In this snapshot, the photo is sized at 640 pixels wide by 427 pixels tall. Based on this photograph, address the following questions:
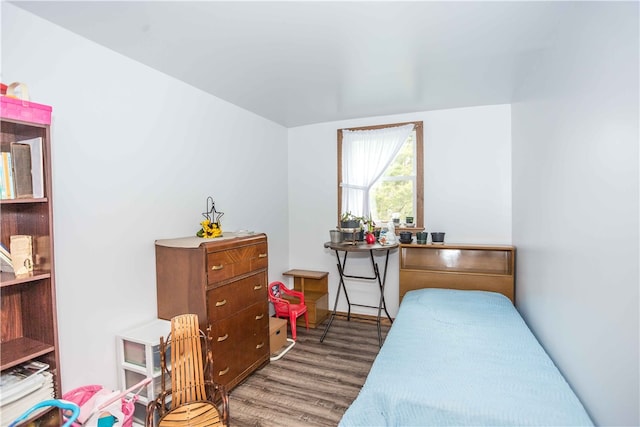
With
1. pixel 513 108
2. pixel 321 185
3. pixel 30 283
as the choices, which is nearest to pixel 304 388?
pixel 30 283

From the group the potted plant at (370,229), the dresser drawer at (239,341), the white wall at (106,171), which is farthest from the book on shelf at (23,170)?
the potted plant at (370,229)

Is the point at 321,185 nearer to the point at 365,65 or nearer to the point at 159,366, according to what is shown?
the point at 365,65

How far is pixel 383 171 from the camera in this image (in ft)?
12.8

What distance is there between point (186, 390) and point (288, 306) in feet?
6.01

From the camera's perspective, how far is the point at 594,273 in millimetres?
1473

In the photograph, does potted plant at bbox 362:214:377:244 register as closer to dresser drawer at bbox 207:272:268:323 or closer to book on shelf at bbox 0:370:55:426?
dresser drawer at bbox 207:272:268:323

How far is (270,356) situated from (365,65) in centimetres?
276

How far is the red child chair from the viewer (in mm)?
3608

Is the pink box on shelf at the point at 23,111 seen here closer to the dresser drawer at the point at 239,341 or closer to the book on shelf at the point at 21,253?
the book on shelf at the point at 21,253

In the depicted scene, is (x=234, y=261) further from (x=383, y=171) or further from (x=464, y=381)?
(x=383, y=171)

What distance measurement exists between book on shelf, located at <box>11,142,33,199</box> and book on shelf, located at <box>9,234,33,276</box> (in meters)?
0.22

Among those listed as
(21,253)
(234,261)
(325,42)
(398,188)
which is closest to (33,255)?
(21,253)

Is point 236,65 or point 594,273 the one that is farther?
point 236,65

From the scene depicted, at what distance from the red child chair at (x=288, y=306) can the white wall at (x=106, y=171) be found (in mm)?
1395
